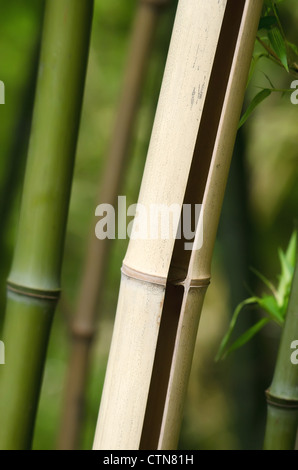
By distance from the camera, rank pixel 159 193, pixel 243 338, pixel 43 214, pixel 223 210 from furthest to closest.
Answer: pixel 223 210
pixel 243 338
pixel 43 214
pixel 159 193

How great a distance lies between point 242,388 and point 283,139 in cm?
57

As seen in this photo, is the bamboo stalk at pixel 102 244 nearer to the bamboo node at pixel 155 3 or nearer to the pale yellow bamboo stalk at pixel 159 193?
the bamboo node at pixel 155 3

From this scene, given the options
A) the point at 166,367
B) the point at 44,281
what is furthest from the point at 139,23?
the point at 166,367

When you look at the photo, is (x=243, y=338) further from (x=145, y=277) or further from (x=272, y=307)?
(x=145, y=277)

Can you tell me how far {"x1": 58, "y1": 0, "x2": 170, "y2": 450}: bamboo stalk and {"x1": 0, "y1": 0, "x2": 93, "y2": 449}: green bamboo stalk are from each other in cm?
40

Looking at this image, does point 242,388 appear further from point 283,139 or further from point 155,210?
point 155,210

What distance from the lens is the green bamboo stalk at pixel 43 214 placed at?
59cm

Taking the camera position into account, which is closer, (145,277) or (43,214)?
(145,277)

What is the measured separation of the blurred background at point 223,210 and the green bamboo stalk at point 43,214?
42 cm

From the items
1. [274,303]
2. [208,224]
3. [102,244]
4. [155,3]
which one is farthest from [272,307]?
[155,3]

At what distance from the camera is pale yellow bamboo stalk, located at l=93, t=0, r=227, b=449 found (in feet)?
1.52

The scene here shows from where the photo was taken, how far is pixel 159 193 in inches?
18.7

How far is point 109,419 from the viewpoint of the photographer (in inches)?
20.1

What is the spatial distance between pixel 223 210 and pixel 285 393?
0.64 m
